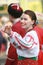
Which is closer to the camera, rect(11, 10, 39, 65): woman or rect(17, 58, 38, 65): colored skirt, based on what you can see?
rect(11, 10, 39, 65): woman

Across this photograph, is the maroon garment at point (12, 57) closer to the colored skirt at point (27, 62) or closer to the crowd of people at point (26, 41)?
the crowd of people at point (26, 41)

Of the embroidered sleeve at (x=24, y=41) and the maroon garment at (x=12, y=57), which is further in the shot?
the maroon garment at (x=12, y=57)

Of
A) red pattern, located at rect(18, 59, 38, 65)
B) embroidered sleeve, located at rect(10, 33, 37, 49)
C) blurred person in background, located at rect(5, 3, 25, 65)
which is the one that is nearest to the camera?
embroidered sleeve, located at rect(10, 33, 37, 49)

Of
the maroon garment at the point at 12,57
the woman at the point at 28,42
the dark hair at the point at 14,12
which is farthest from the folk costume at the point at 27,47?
the dark hair at the point at 14,12

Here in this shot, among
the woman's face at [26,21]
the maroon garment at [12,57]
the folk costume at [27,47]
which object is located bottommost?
the maroon garment at [12,57]

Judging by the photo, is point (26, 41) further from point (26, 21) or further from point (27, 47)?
point (26, 21)

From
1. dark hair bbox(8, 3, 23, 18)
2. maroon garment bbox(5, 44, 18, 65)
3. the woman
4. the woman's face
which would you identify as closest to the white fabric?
the woman

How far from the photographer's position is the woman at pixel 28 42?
234cm

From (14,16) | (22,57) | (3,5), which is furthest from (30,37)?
(3,5)

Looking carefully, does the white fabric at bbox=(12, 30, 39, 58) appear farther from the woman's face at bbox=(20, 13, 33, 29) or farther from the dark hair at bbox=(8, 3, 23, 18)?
the dark hair at bbox=(8, 3, 23, 18)

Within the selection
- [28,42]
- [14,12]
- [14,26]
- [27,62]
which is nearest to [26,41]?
[28,42]

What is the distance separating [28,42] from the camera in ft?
7.79

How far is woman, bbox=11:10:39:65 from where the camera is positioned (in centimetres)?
234

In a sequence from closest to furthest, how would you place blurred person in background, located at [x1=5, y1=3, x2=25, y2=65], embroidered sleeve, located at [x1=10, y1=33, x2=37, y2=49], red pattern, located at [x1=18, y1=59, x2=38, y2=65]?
embroidered sleeve, located at [x1=10, y1=33, x2=37, y2=49]
red pattern, located at [x1=18, y1=59, x2=38, y2=65]
blurred person in background, located at [x1=5, y1=3, x2=25, y2=65]
